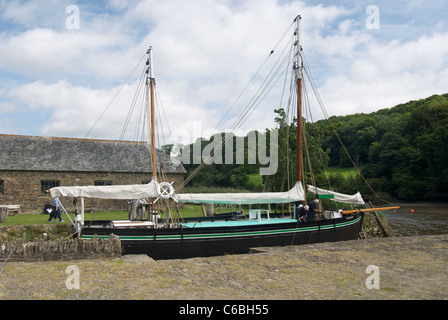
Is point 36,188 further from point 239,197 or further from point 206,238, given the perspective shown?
point 206,238

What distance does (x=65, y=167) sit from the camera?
29094 mm

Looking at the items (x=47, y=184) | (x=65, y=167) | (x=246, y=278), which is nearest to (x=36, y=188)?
(x=47, y=184)

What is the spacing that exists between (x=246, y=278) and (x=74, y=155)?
26617 mm

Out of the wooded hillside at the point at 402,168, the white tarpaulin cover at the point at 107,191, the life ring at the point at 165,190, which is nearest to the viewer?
the white tarpaulin cover at the point at 107,191

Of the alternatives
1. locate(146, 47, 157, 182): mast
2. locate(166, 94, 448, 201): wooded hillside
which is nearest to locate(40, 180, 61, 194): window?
locate(146, 47, 157, 182): mast

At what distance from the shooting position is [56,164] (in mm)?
29125

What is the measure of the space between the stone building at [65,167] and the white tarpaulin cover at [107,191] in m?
13.2

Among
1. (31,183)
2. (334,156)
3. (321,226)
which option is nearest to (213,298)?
(321,226)

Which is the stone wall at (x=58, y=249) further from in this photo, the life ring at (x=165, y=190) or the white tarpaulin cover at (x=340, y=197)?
the white tarpaulin cover at (x=340, y=197)

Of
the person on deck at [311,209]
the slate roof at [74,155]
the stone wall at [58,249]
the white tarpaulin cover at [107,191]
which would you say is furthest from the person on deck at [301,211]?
the slate roof at [74,155]

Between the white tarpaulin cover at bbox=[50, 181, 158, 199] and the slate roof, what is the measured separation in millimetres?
16905

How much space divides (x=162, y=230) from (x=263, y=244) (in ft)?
13.6

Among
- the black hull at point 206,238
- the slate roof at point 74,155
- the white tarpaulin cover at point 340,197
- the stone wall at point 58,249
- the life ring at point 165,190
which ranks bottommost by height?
the black hull at point 206,238

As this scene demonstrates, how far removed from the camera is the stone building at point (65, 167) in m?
27.5
